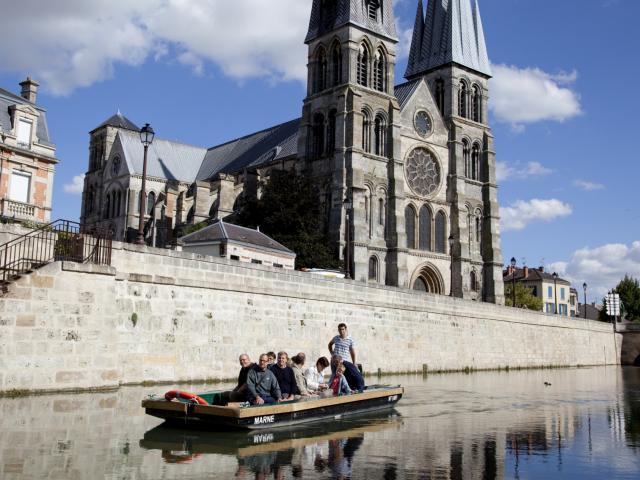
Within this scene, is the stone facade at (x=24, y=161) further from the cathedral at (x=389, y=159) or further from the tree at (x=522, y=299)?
the tree at (x=522, y=299)

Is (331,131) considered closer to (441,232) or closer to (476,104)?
(441,232)

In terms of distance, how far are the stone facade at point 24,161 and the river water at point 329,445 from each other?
1832 cm

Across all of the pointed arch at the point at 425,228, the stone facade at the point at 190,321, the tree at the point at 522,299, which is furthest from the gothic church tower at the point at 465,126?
the stone facade at the point at 190,321

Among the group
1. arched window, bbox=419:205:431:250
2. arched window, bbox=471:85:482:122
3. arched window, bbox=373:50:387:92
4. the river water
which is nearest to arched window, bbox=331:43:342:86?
arched window, bbox=373:50:387:92

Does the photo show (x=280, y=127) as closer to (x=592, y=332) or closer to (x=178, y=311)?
(x=592, y=332)

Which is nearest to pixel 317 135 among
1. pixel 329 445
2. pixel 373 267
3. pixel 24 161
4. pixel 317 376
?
pixel 373 267

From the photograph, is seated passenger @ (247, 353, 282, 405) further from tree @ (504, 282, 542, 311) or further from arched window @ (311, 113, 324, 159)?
tree @ (504, 282, 542, 311)

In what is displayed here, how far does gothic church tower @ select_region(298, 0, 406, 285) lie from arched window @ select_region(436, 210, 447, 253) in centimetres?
611

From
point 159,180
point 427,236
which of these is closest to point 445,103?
point 427,236

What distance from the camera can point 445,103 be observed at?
6581 centimetres

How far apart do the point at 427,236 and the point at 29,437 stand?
50.5m

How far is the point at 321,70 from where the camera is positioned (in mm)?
60188

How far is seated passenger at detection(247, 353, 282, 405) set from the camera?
13.2 meters

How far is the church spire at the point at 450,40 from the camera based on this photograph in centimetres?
6769
